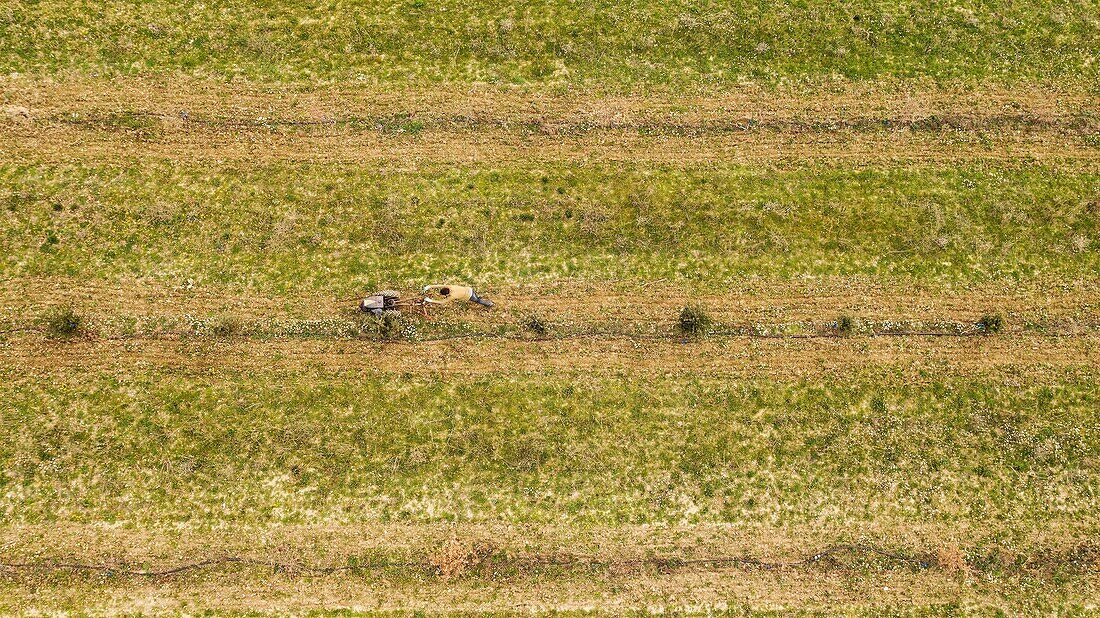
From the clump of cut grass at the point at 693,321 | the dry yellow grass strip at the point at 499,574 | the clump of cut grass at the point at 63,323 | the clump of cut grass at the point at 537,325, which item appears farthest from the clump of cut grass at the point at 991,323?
the clump of cut grass at the point at 63,323

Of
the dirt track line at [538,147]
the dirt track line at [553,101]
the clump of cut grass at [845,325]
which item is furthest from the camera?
the dirt track line at [553,101]

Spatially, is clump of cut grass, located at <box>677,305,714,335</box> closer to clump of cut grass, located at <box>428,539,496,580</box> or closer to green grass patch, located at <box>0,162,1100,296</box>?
green grass patch, located at <box>0,162,1100,296</box>

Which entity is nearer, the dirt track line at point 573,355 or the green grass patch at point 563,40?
the dirt track line at point 573,355

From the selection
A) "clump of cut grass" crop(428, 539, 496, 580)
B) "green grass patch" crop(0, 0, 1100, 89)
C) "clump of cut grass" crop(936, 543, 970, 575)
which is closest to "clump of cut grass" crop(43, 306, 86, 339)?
"green grass patch" crop(0, 0, 1100, 89)

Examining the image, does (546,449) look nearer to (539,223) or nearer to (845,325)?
(539,223)

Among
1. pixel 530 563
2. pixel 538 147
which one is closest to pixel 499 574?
pixel 530 563

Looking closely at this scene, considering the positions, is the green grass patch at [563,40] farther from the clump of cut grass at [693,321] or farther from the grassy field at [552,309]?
the clump of cut grass at [693,321]
